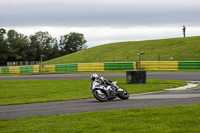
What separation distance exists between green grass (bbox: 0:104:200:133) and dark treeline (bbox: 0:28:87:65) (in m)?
111

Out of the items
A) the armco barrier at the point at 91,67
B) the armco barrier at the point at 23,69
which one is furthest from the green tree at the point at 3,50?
the armco barrier at the point at 91,67

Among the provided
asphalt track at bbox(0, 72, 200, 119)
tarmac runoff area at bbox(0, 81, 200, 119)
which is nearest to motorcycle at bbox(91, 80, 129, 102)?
asphalt track at bbox(0, 72, 200, 119)

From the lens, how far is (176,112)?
10812mm

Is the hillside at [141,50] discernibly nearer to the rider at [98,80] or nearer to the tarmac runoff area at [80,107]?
the rider at [98,80]

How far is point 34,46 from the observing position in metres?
139

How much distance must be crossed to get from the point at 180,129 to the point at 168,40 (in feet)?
250

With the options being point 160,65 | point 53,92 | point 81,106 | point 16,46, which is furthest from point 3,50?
point 81,106

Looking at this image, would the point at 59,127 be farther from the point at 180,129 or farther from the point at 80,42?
the point at 80,42

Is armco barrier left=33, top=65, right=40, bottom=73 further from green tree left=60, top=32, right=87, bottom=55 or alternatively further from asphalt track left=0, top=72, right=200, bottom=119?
green tree left=60, top=32, right=87, bottom=55

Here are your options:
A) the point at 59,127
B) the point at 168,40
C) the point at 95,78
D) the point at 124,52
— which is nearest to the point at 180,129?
the point at 59,127

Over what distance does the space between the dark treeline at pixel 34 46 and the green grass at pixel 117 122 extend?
363 ft

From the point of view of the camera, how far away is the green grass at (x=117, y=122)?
855cm

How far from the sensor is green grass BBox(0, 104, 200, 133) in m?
8.55

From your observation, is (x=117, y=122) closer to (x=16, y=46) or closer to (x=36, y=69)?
A: (x=36, y=69)
